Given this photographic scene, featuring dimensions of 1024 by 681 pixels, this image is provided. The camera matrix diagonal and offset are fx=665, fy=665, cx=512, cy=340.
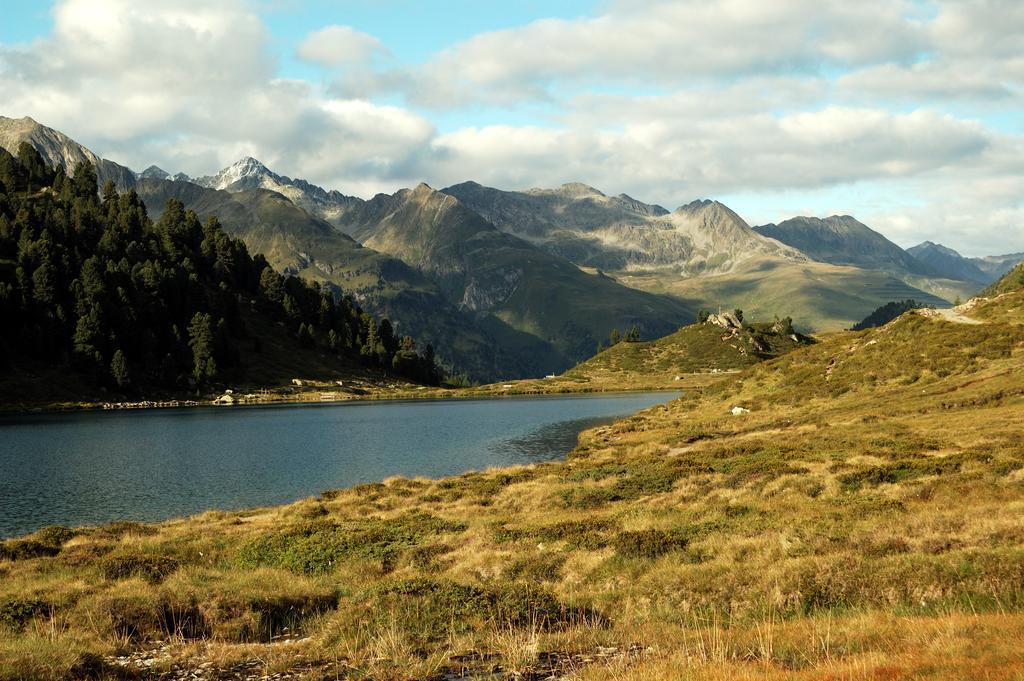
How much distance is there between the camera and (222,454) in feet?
286

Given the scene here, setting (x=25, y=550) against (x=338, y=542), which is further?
(x=25, y=550)

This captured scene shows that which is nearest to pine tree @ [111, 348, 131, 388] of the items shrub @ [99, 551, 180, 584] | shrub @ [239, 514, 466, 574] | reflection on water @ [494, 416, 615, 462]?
reflection on water @ [494, 416, 615, 462]

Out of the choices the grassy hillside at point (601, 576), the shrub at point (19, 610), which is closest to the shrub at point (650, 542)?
the grassy hillside at point (601, 576)

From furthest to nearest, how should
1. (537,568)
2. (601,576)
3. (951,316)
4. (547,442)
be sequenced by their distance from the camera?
1. (547,442)
2. (951,316)
3. (537,568)
4. (601,576)

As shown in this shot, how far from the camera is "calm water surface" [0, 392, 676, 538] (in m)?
57.9

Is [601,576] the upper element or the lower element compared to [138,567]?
upper

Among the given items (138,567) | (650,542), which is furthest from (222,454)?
(650,542)

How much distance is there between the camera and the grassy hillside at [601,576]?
14.0 meters

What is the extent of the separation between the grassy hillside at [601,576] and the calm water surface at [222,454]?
53.4 feet

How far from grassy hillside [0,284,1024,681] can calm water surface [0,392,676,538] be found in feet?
53.4

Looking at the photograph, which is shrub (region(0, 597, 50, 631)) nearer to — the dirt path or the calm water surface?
the calm water surface

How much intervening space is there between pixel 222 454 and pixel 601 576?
76535mm

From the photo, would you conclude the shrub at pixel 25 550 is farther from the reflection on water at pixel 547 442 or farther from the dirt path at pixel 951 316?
the dirt path at pixel 951 316

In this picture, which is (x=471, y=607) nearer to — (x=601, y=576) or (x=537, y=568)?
(x=601, y=576)
